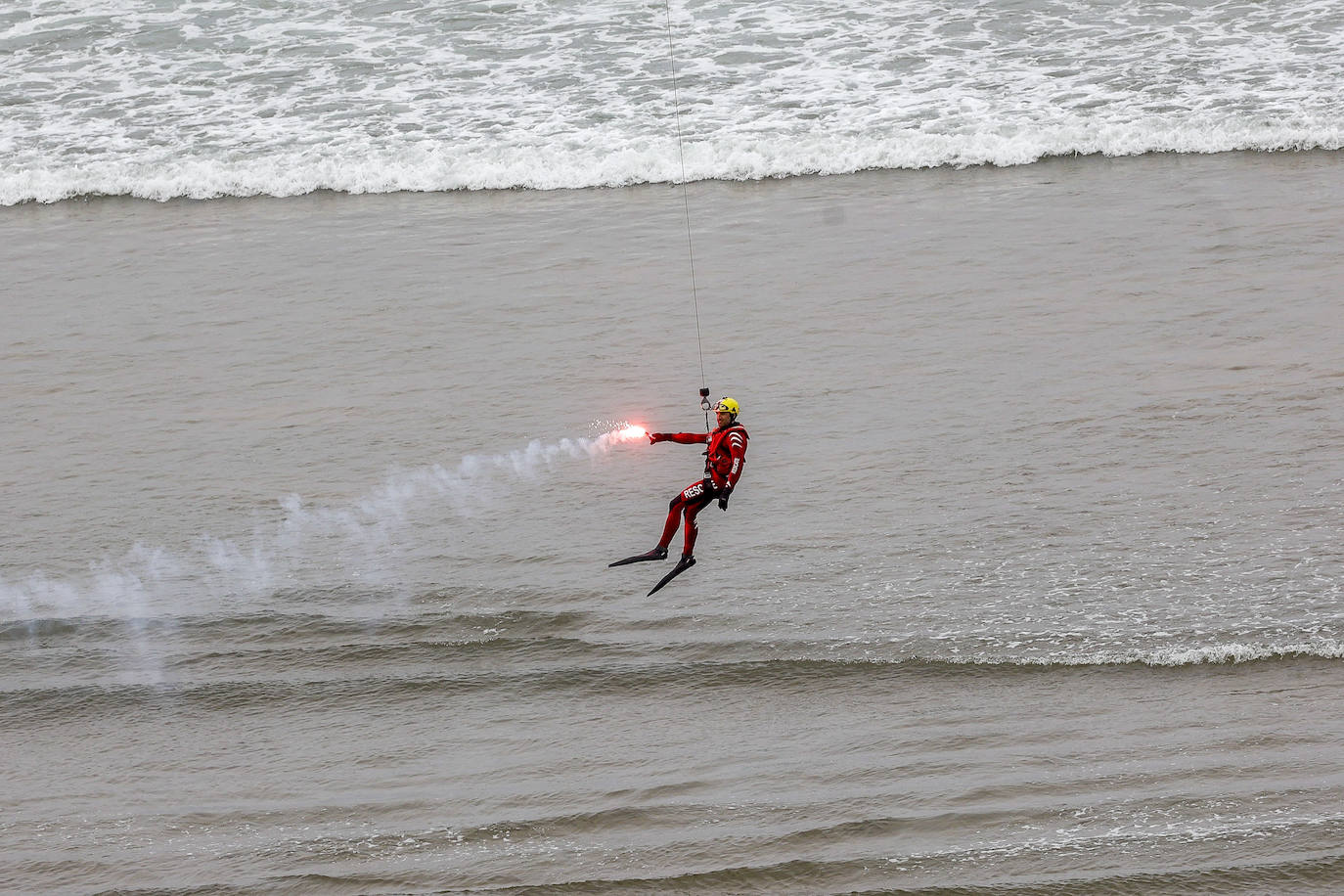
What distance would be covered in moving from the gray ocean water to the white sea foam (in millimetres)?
1666

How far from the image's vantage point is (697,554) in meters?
11.4

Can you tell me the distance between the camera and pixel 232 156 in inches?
759

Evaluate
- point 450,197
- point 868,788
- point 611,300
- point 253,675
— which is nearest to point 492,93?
point 450,197

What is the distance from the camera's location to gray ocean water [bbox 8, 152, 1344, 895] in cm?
888

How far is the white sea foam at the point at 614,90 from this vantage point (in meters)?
18.4

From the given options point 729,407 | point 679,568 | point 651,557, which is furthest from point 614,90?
point 679,568

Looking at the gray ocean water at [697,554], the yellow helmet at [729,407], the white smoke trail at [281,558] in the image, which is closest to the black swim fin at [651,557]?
the gray ocean water at [697,554]

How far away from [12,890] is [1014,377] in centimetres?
940

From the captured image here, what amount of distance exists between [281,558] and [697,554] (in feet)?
11.6

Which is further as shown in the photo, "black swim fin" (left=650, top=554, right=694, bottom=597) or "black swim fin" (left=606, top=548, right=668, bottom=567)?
"black swim fin" (left=606, top=548, right=668, bottom=567)

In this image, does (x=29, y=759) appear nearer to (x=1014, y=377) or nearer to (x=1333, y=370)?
(x=1014, y=377)

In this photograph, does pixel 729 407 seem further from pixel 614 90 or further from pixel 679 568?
pixel 614 90

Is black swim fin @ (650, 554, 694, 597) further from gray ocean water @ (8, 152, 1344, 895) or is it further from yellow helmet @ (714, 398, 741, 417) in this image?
yellow helmet @ (714, 398, 741, 417)

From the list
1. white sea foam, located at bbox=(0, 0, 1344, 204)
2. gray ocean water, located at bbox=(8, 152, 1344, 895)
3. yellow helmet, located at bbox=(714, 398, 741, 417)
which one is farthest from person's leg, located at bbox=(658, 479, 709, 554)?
white sea foam, located at bbox=(0, 0, 1344, 204)
